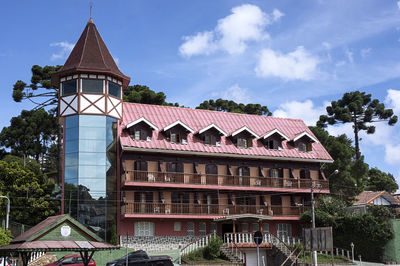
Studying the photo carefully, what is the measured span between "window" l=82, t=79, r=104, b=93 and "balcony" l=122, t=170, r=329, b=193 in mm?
7011

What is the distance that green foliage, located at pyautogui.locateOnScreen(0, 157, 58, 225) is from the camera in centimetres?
4438

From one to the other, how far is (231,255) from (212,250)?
1470 mm

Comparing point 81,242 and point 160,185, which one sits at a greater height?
point 160,185

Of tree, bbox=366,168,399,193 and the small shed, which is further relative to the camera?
tree, bbox=366,168,399,193

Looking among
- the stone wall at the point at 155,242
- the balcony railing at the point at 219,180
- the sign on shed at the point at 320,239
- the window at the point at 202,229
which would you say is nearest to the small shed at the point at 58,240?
the sign on shed at the point at 320,239

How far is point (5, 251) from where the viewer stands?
19.8m

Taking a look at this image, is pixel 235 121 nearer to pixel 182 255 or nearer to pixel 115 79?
pixel 115 79

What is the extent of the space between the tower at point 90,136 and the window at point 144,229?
7.66 feet

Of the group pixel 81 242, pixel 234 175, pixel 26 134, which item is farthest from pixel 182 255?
pixel 26 134

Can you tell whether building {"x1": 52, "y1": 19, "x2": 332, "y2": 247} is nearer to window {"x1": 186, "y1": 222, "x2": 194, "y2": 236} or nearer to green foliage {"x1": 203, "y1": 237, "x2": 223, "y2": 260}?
window {"x1": 186, "y1": 222, "x2": 194, "y2": 236}

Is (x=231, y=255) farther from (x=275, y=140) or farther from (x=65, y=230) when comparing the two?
(x=65, y=230)

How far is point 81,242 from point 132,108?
28.5 meters

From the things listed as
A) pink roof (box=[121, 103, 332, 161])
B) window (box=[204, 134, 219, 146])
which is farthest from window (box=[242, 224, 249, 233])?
window (box=[204, 134, 219, 146])

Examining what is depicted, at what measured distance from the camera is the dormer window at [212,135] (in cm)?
4744
